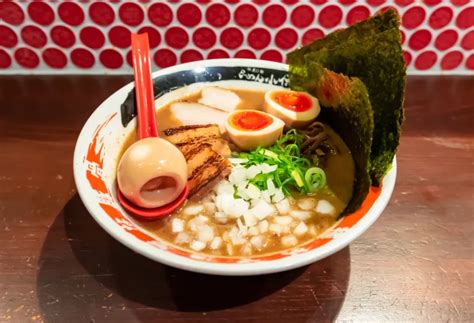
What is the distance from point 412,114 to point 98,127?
0.95 meters

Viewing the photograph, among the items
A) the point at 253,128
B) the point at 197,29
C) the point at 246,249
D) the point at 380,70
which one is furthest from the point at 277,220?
the point at 197,29

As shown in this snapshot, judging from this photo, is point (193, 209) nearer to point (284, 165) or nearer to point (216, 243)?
point (216, 243)

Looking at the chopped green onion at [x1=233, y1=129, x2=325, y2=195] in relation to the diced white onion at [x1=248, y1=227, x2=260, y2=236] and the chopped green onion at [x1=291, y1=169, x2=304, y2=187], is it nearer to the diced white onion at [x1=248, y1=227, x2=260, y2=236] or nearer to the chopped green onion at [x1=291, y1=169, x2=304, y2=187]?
the chopped green onion at [x1=291, y1=169, x2=304, y2=187]

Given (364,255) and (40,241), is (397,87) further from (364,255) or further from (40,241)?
(40,241)

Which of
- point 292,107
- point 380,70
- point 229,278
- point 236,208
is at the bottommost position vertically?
point 229,278

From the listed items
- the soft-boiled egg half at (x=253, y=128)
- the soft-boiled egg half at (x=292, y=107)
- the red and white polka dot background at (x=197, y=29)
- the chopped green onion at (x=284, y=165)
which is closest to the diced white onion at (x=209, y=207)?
the chopped green onion at (x=284, y=165)

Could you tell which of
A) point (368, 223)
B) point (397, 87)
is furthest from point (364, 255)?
point (397, 87)

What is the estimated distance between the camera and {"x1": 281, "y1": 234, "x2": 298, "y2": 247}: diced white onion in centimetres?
98

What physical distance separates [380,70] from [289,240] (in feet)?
1.32

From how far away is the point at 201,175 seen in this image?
110 centimetres

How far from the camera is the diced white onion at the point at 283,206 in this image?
1073 millimetres

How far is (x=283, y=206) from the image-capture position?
108 centimetres

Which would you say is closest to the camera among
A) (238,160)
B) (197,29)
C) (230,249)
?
(230,249)

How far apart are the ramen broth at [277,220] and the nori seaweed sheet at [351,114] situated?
4 cm
